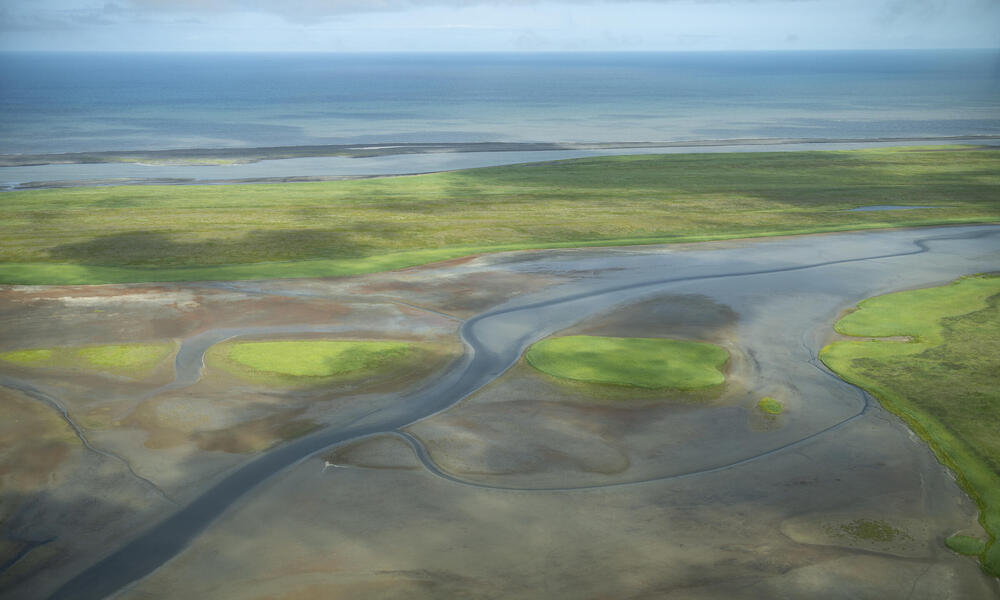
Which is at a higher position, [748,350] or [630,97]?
[630,97]

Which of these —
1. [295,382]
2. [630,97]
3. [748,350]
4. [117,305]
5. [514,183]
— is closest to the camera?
[295,382]

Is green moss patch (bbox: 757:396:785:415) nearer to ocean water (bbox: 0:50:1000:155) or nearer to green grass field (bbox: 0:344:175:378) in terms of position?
green grass field (bbox: 0:344:175:378)

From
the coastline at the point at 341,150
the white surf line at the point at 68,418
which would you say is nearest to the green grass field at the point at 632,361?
the white surf line at the point at 68,418

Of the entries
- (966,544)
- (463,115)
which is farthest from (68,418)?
(463,115)

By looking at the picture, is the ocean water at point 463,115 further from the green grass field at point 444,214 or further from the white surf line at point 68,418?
the white surf line at point 68,418

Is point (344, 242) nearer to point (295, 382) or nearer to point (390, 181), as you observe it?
point (295, 382)

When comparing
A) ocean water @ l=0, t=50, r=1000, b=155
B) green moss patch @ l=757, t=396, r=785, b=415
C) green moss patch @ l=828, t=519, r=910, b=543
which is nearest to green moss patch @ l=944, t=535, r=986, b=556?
green moss patch @ l=828, t=519, r=910, b=543

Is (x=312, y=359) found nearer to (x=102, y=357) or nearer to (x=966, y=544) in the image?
(x=102, y=357)

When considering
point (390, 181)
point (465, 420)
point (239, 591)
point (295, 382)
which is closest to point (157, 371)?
point (295, 382)
